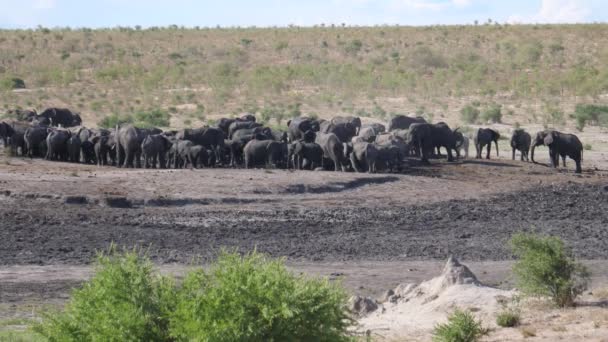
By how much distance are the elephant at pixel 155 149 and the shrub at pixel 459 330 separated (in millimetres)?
20170

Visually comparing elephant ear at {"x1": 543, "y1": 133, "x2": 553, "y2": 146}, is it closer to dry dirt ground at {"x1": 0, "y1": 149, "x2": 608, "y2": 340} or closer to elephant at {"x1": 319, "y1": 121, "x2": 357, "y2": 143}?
dry dirt ground at {"x1": 0, "y1": 149, "x2": 608, "y2": 340}

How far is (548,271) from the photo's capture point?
14617 mm

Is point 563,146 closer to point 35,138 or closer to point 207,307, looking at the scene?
point 35,138

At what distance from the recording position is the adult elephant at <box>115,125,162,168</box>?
33.0 meters

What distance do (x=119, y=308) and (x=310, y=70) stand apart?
63.8m

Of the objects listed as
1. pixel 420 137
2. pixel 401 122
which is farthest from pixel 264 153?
pixel 401 122

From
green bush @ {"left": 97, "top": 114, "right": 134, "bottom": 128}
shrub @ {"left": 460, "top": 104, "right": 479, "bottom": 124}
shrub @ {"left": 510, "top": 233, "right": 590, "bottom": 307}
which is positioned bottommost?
shrub @ {"left": 510, "top": 233, "right": 590, "bottom": 307}

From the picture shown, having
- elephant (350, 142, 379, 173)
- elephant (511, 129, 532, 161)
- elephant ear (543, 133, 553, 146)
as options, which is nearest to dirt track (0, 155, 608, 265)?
elephant (350, 142, 379, 173)

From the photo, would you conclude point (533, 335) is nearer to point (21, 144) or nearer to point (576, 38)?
point (21, 144)

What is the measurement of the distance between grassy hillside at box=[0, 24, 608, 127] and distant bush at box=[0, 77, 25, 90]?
228 mm

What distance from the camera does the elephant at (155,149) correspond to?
32.6m

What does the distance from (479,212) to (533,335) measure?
1343 cm

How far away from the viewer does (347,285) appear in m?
18.0

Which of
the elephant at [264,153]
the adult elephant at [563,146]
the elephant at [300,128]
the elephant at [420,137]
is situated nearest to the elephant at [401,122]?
the elephant at [300,128]
